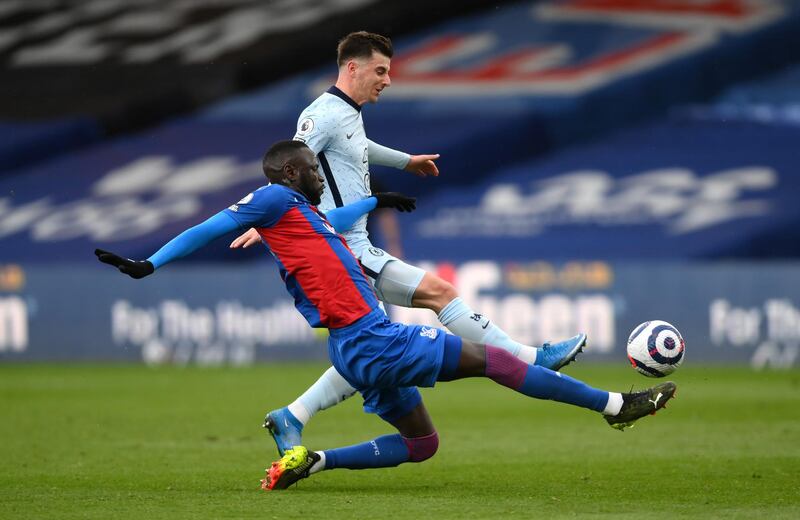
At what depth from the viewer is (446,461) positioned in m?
7.47

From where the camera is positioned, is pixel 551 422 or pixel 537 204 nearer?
Answer: pixel 551 422

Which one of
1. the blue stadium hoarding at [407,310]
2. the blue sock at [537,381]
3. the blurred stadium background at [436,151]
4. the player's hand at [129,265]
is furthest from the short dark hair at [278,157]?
the blurred stadium background at [436,151]

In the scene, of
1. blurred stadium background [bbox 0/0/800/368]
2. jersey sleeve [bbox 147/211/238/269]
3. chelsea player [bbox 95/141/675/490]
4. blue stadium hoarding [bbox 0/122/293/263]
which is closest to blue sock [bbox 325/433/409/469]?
chelsea player [bbox 95/141/675/490]

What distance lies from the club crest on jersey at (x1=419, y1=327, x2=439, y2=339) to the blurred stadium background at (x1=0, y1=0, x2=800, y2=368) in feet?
35.3

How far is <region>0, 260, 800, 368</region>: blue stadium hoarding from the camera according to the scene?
16188 mm

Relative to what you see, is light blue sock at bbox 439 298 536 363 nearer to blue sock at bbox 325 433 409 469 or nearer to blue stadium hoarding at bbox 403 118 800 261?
blue sock at bbox 325 433 409 469

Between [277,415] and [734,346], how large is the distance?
35.7 feet

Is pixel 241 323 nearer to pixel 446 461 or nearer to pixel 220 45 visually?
pixel 220 45

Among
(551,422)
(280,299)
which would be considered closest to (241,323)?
(280,299)

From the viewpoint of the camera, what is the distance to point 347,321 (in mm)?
5758

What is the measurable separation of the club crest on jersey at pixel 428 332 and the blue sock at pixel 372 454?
765 mm

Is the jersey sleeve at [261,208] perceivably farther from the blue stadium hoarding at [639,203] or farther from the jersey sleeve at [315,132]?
the blue stadium hoarding at [639,203]

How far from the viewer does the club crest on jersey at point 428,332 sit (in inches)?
226

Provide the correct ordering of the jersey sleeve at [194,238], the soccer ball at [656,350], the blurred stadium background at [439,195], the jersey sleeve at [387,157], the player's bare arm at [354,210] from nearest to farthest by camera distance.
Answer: the jersey sleeve at [194,238]
the soccer ball at [656,350]
the player's bare arm at [354,210]
the jersey sleeve at [387,157]
the blurred stadium background at [439,195]
